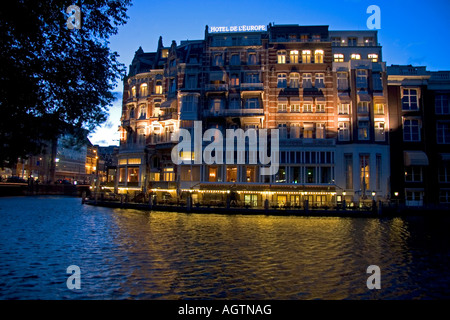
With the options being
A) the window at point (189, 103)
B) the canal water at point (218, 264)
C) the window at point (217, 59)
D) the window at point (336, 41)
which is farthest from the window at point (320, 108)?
the canal water at point (218, 264)

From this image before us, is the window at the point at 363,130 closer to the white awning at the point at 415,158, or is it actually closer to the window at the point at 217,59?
the white awning at the point at 415,158

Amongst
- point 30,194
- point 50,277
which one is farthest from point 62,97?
point 30,194

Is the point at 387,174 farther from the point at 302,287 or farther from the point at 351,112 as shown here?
the point at 302,287

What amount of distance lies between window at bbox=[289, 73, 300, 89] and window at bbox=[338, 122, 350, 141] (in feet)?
28.7

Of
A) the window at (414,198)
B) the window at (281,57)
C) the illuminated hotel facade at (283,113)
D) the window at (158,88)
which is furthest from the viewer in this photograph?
the window at (158,88)

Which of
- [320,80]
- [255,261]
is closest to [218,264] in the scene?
[255,261]

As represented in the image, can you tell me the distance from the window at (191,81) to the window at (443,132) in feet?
121

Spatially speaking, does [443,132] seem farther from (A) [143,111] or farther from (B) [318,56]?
(A) [143,111]

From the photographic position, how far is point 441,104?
50812 mm

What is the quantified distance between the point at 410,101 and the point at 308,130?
51.9 feet

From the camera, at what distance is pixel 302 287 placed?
11773 mm

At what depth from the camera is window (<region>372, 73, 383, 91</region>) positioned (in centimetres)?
5034

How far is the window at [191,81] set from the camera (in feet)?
177
